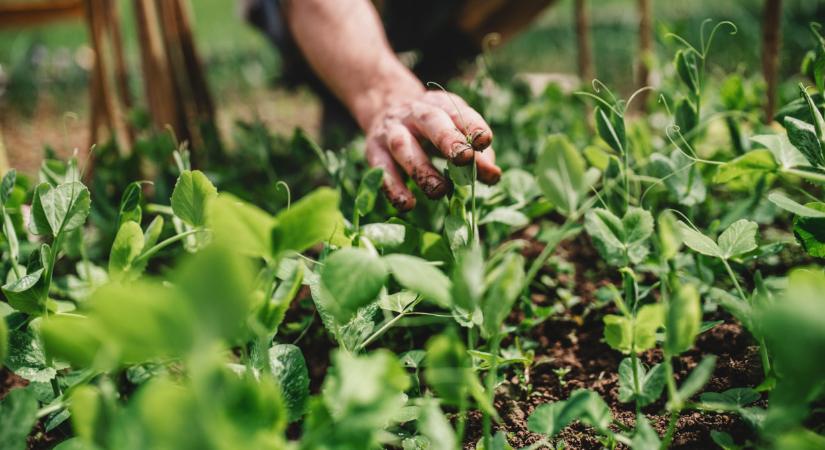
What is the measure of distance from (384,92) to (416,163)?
35 centimetres

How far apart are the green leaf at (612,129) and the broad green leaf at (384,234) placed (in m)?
0.27

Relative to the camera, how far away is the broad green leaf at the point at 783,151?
703 mm

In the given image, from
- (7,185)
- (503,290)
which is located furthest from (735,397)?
(7,185)

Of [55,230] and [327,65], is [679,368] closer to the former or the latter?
[55,230]

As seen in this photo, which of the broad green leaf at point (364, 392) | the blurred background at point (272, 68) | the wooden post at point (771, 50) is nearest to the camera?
the broad green leaf at point (364, 392)

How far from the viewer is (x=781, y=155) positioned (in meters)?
0.71

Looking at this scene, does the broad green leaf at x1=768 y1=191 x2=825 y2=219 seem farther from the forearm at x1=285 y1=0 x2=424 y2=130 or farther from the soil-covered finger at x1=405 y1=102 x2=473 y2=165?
the forearm at x1=285 y1=0 x2=424 y2=130

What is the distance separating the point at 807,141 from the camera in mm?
662

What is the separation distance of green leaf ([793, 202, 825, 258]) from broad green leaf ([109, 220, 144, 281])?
27.6 inches

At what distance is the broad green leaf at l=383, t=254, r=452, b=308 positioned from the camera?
48cm

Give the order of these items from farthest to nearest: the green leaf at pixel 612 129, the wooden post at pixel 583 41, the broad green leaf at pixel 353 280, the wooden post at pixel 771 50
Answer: the wooden post at pixel 583 41
the wooden post at pixel 771 50
the green leaf at pixel 612 129
the broad green leaf at pixel 353 280

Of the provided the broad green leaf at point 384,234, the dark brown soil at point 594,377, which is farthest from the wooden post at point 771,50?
the broad green leaf at point 384,234

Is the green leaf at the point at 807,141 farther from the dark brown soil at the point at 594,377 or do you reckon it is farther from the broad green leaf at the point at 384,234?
the broad green leaf at the point at 384,234

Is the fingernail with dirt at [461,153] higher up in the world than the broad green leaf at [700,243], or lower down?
higher up
